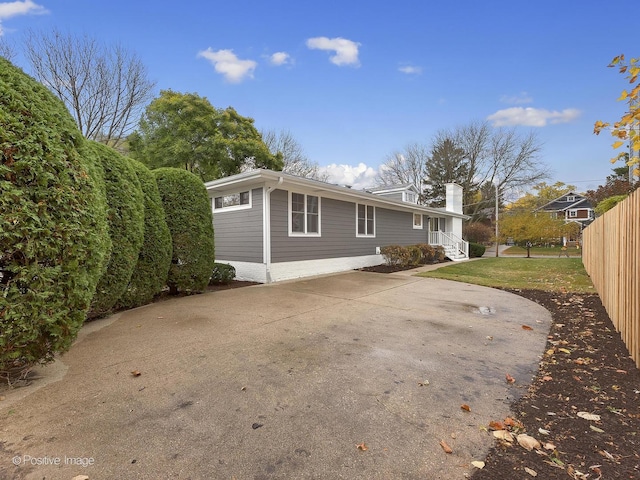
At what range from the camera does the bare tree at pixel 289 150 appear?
24.2 meters

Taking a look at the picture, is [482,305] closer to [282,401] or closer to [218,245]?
[282,401]

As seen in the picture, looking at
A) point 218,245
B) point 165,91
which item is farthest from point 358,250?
point 165,91

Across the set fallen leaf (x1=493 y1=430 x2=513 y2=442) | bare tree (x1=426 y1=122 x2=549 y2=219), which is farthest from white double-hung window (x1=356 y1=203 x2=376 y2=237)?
bare tree (x1=426 y1=122 x2=549 y2=219)

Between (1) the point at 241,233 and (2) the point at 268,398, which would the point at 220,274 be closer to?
(1) the point at 241,233

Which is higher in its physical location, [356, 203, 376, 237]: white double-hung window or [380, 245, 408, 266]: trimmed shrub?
[356, 203, 376, 237]: white double-hung window

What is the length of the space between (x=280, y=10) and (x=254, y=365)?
9.00 metres

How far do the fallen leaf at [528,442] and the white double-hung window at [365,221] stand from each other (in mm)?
10283

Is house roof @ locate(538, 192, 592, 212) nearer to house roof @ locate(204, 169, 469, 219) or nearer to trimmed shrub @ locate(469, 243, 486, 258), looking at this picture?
trimmed shrub @ locate(469, 243, 486, 258)

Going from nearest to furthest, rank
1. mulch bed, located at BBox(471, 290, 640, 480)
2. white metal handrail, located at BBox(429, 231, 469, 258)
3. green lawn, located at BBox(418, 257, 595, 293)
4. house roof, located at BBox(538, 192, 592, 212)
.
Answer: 1. mulch bed, located at BBox(471, 290, 640, 480)
2. green lawn, located at BBox(418, 257, 595, 293)
3. white metal handrail, located at BBox(429, 231, 469, 258)
4. house roof, located at BBox(538, 192, 592, 212)

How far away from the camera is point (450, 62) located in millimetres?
9812

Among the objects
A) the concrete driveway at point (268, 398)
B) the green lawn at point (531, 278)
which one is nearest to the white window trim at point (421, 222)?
the green lawn at point (531, 278)

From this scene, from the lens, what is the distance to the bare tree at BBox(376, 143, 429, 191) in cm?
3278

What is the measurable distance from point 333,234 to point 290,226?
210 centimetres

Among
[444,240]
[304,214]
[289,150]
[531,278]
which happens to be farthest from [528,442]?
[289,150]
